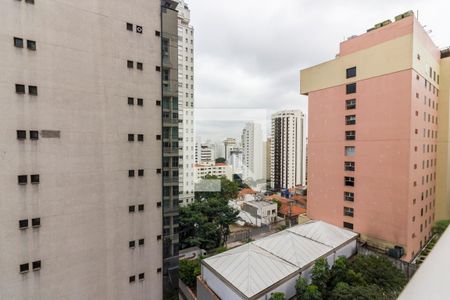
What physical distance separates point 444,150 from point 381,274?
1199 cm

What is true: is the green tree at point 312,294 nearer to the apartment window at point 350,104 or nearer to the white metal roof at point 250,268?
the white metal roof at point 250,268

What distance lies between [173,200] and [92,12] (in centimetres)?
852

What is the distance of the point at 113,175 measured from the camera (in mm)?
8469

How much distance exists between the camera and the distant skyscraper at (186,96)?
2114 centimetres

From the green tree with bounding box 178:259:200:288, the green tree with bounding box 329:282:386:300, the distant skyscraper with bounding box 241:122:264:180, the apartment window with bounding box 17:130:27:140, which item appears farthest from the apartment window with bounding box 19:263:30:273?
the distant skyscraper with bounding box 241:122:264:180

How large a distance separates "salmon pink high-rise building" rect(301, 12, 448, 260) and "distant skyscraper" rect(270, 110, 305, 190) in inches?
887

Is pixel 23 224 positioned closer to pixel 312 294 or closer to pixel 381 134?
pixel 312 294

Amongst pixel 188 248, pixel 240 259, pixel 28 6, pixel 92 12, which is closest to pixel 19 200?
pixel 28 6

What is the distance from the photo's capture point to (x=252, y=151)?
25562 millimetres

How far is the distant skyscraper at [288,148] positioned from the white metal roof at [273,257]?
26.9 meters

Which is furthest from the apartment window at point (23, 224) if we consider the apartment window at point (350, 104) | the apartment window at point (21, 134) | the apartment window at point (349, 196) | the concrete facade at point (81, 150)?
the apartment window at point (350, 104)

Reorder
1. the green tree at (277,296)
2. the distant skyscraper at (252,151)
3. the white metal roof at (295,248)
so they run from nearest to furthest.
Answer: the green tree at (277,296), the white metal roof at (295,248), the distant skyscraper at (252,151)

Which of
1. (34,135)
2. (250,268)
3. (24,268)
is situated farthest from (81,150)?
(250,268)

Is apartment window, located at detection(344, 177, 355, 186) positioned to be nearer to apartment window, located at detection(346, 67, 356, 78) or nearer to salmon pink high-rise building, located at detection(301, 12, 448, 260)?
salmon pink high-rise building, located at detection(301, 12, 448, 260)
